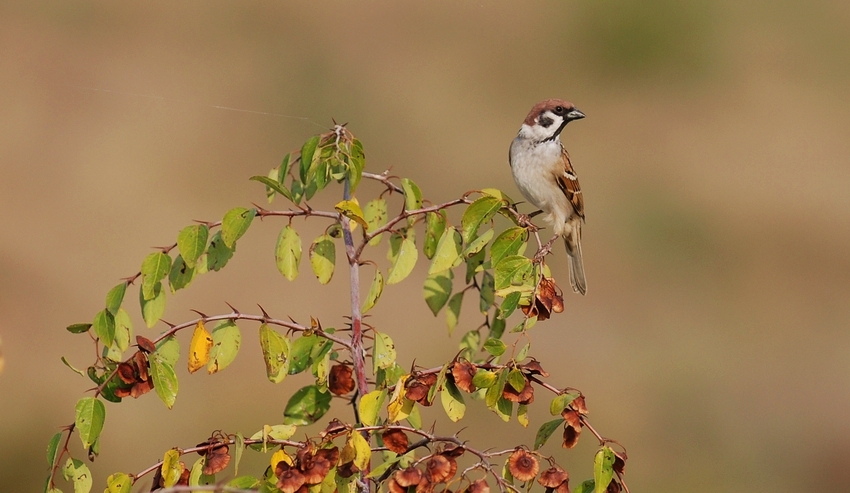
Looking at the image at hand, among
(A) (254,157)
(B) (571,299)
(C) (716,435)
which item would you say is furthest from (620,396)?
(A) (254,157)

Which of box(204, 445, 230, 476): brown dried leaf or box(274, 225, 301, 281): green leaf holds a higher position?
box(274, 225, 301, 281): green leaf

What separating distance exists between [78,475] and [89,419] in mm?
210

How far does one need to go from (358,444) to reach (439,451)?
182mm

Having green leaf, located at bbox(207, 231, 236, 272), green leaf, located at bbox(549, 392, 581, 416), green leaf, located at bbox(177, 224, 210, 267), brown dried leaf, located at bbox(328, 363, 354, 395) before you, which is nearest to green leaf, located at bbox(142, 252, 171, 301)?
green leaf, located at bbox(177, 224, 210, 267)

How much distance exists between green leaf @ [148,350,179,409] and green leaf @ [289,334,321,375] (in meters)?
0.32

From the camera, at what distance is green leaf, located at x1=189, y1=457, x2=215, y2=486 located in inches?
84.1

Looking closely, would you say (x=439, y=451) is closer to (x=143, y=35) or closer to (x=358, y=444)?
(x=358, y=444)

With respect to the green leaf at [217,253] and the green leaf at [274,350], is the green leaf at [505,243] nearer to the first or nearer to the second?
the green leaf at [274,350]

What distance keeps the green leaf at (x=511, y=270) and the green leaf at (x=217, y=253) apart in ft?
2.26

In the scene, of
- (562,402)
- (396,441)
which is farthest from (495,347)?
(396,441)

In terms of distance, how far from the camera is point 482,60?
13.4 m

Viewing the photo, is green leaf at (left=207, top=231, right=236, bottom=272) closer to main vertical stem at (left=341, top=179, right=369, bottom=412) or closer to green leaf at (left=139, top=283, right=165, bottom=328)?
green leaf at (left=139, top=283, right=165, bottom=328)

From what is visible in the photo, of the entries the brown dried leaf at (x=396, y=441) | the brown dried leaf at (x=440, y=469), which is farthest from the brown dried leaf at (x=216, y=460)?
the brown dried leaf at (x=440, y=469)

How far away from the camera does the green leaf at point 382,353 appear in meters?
2.40
